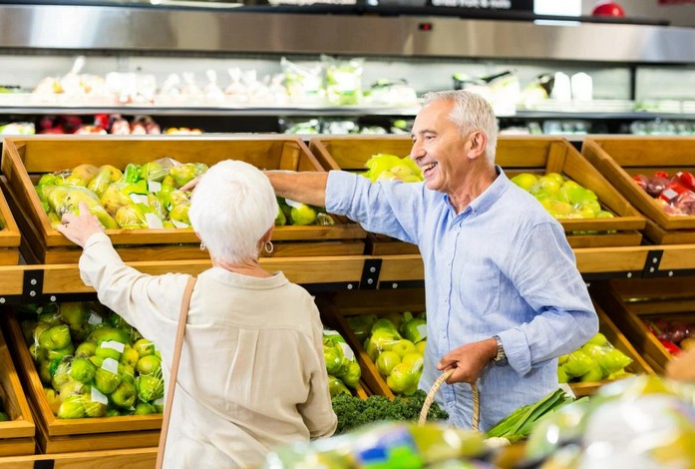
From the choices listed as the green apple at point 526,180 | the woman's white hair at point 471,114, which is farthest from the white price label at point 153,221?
the green apple at point 526,180

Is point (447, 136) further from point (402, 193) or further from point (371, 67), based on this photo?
point (371, 67)

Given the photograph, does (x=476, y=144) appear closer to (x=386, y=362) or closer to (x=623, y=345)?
(x=386, y=362)

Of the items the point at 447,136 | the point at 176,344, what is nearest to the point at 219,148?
the point at 447,136

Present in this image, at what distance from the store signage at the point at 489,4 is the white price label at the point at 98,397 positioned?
515cm

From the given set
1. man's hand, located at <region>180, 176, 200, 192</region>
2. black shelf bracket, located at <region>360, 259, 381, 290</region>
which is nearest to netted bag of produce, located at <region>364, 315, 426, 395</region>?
black shelf bracket, located at <region>360, 259, 381, 290</region>

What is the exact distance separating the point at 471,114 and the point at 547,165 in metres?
1.31

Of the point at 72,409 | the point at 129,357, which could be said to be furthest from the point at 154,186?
the point at 72,409

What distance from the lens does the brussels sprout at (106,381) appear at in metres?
3.21

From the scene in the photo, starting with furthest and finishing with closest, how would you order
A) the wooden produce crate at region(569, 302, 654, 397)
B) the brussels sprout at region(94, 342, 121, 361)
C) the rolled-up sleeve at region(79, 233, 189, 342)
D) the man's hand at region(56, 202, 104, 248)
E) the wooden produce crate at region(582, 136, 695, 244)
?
1. the wooden produce crate at region(569, 302, 654, 397)
2. the wooden produce crate at region(582, 136, 695, 244)
3. the brussels sprout at region(94, 342, 121, 361)
4. the man's hand at region(56, 202, 104, 248)
5. the rolled-up sleeve at region(79, 233, 189, 342)

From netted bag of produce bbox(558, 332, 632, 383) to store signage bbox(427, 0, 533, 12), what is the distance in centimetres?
424

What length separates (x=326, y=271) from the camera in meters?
3.48

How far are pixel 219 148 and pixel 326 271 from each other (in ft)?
2.46

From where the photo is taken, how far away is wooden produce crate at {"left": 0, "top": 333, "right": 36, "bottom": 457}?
3070 millimetres

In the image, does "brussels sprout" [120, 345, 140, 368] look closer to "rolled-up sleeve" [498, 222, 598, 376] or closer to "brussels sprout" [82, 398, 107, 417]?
"brussels sprout" [82, 398, 107, 417]
